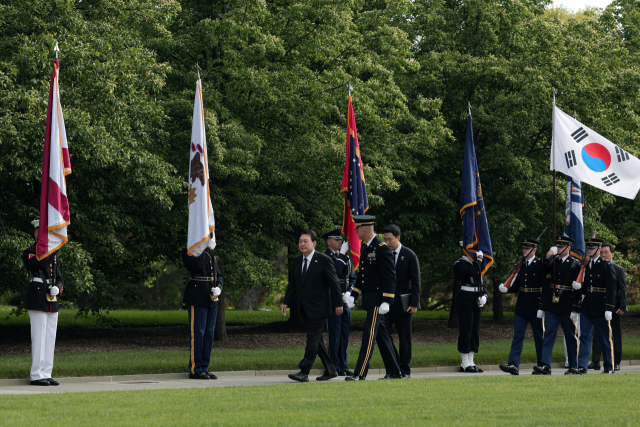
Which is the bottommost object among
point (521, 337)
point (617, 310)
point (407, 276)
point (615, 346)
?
point (615, 346)

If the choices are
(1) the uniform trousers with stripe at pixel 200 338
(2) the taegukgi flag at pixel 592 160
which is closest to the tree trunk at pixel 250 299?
(2) the taegukgi flag at pixel 592 160

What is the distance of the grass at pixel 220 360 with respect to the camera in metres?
12.0

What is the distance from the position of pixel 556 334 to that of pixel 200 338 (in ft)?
18.0

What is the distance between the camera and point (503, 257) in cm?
2233

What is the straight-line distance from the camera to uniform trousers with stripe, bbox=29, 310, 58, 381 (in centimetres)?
1082

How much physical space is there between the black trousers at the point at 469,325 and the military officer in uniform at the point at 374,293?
282 cm

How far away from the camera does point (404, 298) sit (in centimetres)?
1155

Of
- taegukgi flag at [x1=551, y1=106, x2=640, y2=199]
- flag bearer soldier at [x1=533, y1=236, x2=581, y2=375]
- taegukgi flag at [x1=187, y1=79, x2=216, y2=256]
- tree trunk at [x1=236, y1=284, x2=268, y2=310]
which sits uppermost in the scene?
taegukgi flag at [x1=551, y1=106, x2=640, y2=199]

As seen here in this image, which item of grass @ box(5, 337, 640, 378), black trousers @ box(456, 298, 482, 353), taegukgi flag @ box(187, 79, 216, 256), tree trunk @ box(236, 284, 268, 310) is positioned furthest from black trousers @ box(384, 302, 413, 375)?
tree trunk @ box(236, 284, 268, 310)

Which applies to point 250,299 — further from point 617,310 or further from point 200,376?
point 200,376

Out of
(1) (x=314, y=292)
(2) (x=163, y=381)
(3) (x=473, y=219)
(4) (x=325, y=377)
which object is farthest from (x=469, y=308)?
(2) (x=163, y=381)

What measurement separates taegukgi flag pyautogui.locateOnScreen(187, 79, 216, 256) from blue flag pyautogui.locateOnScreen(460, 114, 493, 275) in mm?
4633

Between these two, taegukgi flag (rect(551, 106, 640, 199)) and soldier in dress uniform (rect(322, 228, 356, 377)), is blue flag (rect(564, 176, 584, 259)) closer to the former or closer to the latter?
taegukgi flag (rect(551, 106, 640, 199))

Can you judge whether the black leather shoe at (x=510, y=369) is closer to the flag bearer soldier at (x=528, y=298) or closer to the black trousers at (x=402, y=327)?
the flag bearer soldier at (x=528, y=298)
